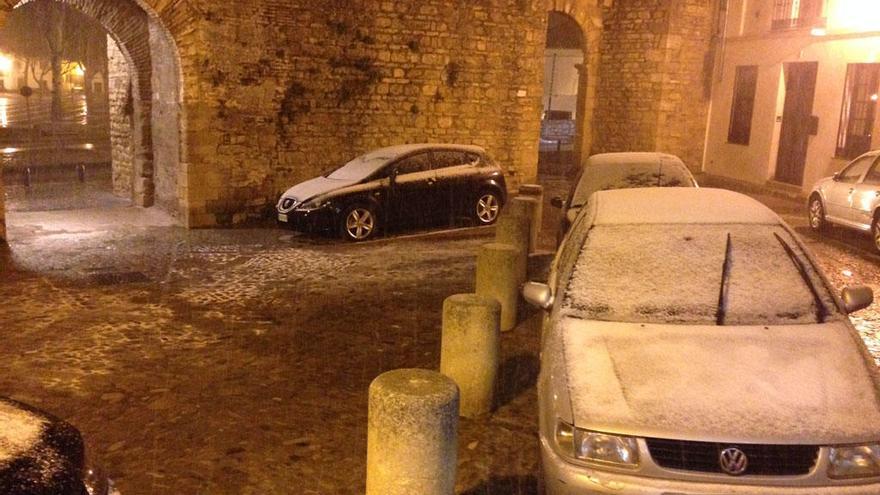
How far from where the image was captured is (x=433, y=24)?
1536cm

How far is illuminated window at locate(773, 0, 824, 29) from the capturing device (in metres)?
17.7

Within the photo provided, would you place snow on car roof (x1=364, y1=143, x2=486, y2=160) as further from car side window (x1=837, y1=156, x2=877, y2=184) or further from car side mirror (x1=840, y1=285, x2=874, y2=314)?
car side mirror (x1=840, y1=285, x2=874, y2=314)

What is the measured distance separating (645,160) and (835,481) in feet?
22.1

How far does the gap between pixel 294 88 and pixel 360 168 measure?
236 centimetres

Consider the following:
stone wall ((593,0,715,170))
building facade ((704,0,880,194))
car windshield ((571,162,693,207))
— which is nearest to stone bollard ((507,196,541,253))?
car windshield ((571,162,693,207))

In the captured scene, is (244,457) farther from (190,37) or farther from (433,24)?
(433,24)

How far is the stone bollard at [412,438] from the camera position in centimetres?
380

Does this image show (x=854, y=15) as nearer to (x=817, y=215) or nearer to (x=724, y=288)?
(x=817, y=215)

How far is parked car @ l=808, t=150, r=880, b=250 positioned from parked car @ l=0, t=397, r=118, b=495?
1153cm

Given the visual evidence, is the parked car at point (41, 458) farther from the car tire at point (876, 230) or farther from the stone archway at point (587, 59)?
the stone archway at point (587, 59)

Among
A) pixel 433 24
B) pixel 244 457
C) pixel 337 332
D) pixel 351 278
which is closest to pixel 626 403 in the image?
pixel 244 457

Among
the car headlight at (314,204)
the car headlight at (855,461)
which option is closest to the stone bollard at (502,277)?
the car headlight at (855,461)

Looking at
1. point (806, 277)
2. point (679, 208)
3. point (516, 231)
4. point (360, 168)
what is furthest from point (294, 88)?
point (806, 277)

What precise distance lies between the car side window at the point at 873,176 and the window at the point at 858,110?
4621 millimetres
